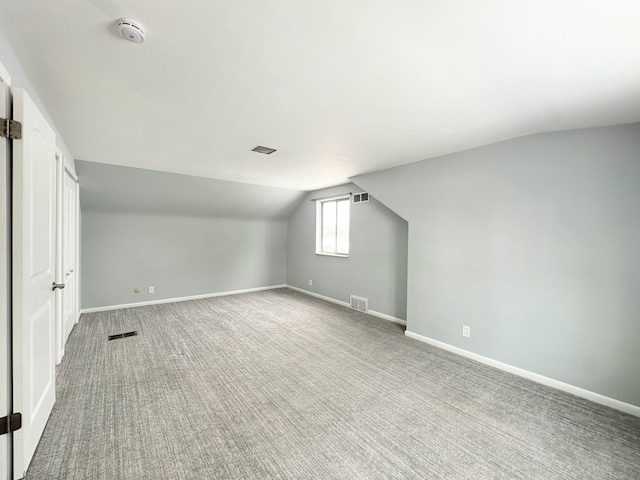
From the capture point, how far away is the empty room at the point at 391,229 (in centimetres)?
138

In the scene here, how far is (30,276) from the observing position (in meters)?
1.53

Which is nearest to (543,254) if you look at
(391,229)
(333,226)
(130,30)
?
(391,229)

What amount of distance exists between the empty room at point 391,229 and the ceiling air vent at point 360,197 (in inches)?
17.5

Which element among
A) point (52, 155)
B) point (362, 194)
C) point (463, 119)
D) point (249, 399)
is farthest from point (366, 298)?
Result: point (52, 155)

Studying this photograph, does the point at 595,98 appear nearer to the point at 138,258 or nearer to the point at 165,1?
the point at 165,1

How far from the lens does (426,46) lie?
145 centimetres

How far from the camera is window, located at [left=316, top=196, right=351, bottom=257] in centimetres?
550

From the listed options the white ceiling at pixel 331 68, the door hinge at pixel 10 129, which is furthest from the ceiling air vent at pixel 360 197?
the door hinge at pixel 10 129

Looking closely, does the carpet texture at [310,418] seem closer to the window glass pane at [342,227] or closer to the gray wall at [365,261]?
the gray wall at [365,261]

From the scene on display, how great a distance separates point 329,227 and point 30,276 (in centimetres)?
475

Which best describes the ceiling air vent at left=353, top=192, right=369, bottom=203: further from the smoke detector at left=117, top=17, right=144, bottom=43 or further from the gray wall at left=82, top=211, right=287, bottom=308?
the smoke detector at left=117, top=17, right=144, bottom=43

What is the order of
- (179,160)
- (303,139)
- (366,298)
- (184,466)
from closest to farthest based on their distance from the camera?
(184,466) < (303,139) < (179,160) < (366,298)

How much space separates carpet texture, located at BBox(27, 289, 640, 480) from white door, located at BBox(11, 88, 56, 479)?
257mm

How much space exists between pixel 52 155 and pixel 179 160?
5.76 feet
